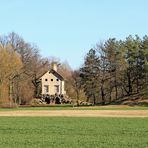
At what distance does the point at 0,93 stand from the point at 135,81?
111 ft

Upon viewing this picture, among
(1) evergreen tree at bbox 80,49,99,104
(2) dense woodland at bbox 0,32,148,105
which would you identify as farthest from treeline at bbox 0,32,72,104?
(1) evergreen tree at bbox 80,49,99,104

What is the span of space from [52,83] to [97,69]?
21.5m

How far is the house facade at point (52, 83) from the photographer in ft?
443

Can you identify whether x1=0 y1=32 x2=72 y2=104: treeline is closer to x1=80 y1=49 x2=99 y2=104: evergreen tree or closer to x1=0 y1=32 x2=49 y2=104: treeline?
x1=0 y1=32 x2=49 y2=104: treeline

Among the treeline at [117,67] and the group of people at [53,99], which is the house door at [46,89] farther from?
the treeline at [117,67]

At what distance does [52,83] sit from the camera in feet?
447

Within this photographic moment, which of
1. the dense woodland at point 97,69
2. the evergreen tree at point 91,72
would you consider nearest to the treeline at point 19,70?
the dense woodland at point 97,69

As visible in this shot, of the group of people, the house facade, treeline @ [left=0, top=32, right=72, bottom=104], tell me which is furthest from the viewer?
Answer: the house facade

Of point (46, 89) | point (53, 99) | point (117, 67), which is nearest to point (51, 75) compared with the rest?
point (46, 89)

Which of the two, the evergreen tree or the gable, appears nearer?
the evergreen tree

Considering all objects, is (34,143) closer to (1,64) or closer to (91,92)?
(1,64)

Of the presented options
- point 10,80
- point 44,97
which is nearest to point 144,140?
point 10,80

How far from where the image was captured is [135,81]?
118m

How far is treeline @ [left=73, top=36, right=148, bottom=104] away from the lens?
114000 millimetres
